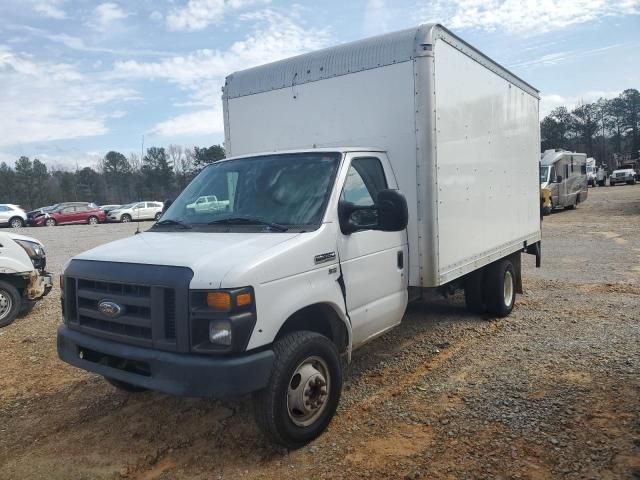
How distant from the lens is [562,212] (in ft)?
84.7

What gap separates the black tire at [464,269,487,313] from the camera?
692 cm

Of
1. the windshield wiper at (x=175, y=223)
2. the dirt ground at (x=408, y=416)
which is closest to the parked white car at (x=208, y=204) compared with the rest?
the windshield wiper at (x=175, y=223)

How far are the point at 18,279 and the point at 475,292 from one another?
22.3 feet

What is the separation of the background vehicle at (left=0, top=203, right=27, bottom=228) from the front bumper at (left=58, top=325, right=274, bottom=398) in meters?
36.2

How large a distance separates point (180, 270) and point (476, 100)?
4.21 m

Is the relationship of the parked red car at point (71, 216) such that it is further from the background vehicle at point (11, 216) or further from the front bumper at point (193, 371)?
the front bumper at point (193, 371)

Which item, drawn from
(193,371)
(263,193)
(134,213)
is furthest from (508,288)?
(134,213)

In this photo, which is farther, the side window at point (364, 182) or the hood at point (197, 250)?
the side window at point (364, 182)

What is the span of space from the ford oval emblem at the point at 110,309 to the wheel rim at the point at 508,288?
5247mm

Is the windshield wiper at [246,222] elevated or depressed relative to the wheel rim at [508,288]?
elevated

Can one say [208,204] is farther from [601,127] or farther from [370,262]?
[601,127]

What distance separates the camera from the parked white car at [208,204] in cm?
446

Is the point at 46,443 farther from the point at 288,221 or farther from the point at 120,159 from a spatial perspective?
the point at 120,159

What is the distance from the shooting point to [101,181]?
76.6 m
